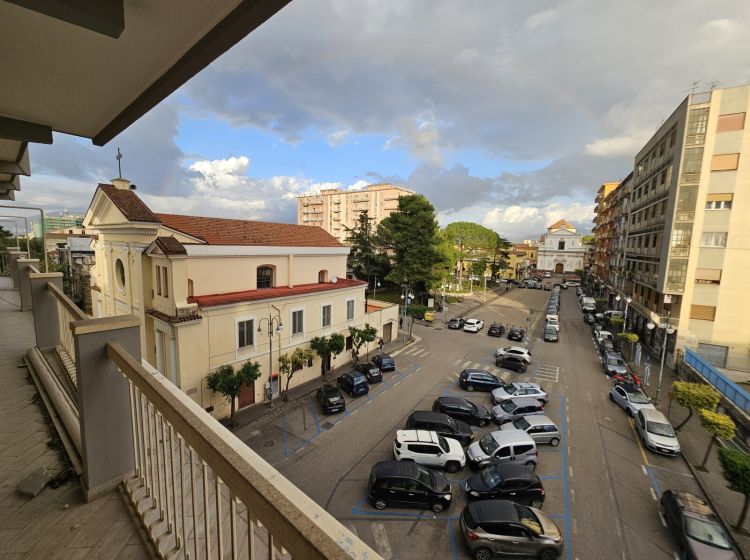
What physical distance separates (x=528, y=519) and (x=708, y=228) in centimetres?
2467

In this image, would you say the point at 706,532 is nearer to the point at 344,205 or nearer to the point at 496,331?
the point at 496,331

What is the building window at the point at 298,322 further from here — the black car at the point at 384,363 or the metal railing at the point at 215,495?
the metal railing at the point at 215,495

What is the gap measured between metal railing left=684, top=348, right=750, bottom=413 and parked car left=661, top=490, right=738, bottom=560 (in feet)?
28.8

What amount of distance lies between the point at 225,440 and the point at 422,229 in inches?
1424

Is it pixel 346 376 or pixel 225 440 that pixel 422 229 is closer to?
pixel 346 376

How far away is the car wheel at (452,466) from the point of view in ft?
41.3

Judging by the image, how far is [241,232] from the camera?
1928 cm

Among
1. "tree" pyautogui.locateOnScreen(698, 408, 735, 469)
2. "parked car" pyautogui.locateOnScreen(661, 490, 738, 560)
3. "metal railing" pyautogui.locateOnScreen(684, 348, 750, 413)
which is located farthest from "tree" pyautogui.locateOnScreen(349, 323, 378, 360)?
"metal railing" pyautogui.locateOnScreen(684, 348, 750, 413)

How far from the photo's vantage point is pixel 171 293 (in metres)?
14.2

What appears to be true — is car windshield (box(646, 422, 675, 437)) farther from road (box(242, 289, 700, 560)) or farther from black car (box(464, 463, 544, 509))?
black car (box(464, 463, 544, 509))

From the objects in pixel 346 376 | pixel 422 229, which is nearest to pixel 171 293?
pixel 346 376

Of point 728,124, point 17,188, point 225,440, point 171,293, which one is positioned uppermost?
point 728,124

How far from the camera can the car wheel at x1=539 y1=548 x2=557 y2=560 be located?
348 inches

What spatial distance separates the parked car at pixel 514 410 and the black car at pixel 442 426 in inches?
88.1
